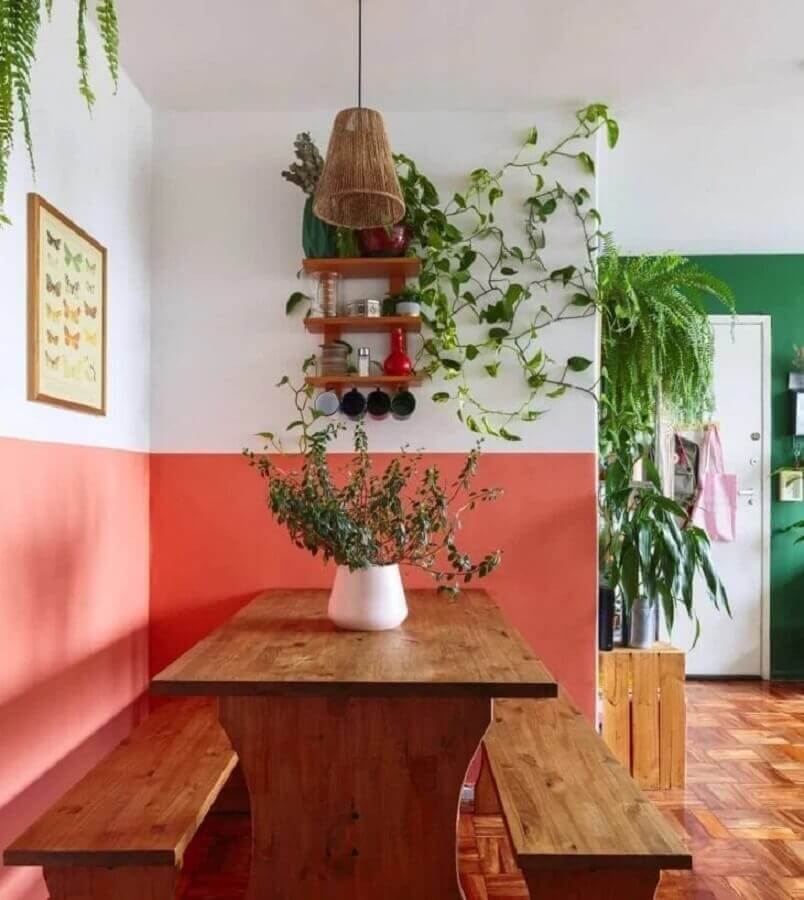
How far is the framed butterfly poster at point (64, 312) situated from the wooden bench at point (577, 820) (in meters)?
1.47

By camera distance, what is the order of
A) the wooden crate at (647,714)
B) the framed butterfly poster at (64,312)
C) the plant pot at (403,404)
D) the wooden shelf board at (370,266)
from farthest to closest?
the wooden crate at (647,714) → the plant pot at (403,404) → the wooden shelf board at (370,266) → the framed butterfly poster at (64,312)

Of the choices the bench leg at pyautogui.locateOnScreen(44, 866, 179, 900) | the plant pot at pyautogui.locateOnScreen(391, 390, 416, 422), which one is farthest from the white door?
the bench leg at pyautogui.locateOnScreen(44, 866, 179, 900)

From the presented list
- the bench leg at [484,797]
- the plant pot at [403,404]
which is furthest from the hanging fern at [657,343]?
the bench leg at [484,797]

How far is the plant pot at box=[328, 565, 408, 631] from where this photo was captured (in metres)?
1.84

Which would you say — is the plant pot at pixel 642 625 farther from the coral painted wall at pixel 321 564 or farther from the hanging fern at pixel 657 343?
the hanging fern at pixel 657 343

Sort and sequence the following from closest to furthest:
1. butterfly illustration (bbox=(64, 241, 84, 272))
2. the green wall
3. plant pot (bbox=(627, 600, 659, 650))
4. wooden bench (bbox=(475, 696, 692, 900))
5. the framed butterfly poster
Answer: wooden bench (bbox=(475, 696, 692, 900))
the framed butterfly poster
butterfly illustration (bbox=(64, 241, 84, 272))
plant pot (bbox=(627, 600, 659, 650))
the green wall

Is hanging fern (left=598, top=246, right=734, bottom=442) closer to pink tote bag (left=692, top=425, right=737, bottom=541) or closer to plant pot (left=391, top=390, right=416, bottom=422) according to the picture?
plant pot (left=391, top=390, right=416, bottom=422)

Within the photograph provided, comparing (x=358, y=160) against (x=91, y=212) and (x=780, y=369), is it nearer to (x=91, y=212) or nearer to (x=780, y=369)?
(x=91, y=212)

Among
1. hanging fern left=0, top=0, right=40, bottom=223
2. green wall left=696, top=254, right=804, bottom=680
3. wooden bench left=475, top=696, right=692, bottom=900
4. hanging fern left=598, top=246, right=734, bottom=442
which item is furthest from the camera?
green wall left=696, top=254, right=804, bottom=680

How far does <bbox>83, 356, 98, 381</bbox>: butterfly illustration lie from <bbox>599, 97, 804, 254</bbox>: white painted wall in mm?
1980

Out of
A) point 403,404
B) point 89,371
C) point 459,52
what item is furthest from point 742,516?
point 89,371

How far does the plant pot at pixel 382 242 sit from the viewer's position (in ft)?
8.45

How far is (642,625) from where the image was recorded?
119 inches

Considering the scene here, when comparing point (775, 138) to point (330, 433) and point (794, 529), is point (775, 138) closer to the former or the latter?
point (330, 433)
